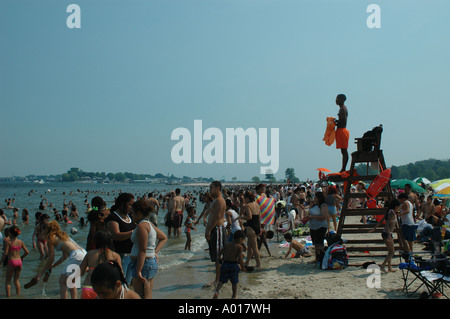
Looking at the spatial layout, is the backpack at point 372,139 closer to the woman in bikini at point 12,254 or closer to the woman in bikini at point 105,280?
the woman in bikini at point 105,280

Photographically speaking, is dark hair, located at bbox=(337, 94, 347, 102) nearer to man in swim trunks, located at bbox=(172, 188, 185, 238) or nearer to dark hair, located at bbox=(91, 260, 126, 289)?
man in swim trunks, located at bbox=(172, 188, 185, 238)

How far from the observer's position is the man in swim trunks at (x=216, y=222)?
620cm

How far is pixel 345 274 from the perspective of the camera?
7379mm

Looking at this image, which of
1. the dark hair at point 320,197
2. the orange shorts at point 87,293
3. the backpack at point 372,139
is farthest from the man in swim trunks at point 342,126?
the orange shorts at point 87,293

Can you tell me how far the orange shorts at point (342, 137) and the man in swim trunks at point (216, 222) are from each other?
12.7 ft

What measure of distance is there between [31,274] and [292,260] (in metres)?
6.82

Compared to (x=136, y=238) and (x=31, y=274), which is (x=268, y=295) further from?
(x=31, y=274)

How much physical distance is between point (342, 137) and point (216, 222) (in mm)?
4168

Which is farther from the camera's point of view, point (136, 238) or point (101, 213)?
point (101, 213)

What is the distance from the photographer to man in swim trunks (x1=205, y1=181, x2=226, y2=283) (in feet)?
20.3

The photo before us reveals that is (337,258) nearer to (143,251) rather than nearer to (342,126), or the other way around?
(342,126)

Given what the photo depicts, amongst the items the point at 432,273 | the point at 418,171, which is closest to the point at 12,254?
the point at 432,273

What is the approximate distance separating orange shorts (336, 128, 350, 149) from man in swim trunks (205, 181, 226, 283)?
3876 mm
